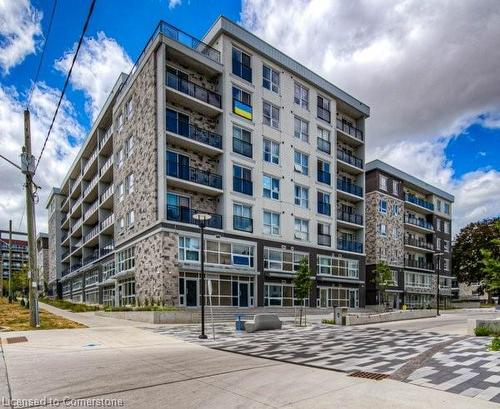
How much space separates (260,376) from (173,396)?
239cm

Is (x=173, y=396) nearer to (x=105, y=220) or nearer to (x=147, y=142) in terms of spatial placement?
(x=147, y=142)

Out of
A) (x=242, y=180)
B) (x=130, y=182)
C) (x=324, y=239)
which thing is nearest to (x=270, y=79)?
(x=242, y=180)

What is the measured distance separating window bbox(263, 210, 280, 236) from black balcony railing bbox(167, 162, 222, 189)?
546 cm

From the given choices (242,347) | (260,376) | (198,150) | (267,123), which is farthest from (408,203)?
(260,376)

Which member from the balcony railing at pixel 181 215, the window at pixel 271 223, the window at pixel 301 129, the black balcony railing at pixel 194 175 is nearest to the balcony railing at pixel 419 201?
the window at pixel 301 129

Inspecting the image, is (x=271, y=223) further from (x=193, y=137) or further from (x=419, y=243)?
(x=419, y=243)

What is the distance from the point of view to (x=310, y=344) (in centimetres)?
1451

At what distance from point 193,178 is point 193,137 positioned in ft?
10.2

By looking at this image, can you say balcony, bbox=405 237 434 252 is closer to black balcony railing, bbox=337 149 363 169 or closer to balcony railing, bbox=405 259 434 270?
balcony railing, bbox=405 259 434 270

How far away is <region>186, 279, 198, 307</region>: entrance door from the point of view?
2773 cm

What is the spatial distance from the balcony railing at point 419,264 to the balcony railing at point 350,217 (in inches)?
536

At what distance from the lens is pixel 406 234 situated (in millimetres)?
54125

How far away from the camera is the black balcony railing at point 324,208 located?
127 ft

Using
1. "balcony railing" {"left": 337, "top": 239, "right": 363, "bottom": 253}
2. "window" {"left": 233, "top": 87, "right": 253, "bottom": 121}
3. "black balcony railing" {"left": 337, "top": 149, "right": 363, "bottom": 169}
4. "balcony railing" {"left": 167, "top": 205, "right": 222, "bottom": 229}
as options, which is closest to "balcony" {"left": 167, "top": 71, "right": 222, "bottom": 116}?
"window" {"left": 233, "top": 87, "right": 253, "bottom": 121}
